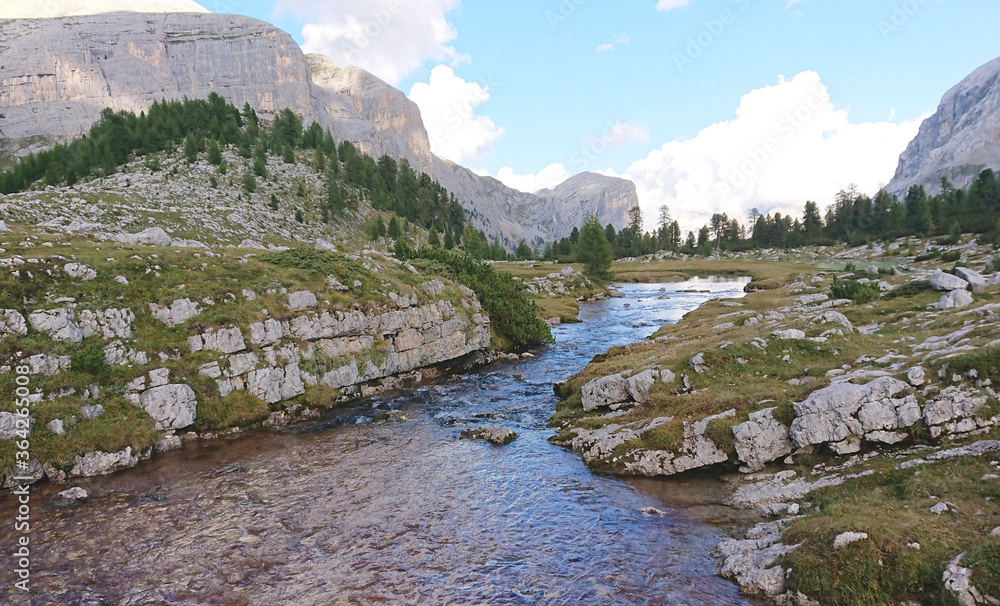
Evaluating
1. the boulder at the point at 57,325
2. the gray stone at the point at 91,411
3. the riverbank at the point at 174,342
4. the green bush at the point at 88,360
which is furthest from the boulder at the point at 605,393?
the boulder at the point at 57,325

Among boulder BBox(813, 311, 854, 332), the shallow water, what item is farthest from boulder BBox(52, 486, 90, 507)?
boulder BBox(813, 311, 854, 332)

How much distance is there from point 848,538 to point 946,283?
34.1m

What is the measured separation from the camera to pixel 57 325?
21.5 m

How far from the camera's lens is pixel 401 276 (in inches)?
1547

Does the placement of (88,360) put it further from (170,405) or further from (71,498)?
(71,498)

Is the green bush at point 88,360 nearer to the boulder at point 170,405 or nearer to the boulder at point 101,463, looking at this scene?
the boulder at point 170,405

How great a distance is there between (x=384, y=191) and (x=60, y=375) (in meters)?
118

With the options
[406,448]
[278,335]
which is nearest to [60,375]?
[278,335]

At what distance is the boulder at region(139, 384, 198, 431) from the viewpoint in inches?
853

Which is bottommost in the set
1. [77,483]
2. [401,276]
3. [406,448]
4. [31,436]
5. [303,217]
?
[406,448]

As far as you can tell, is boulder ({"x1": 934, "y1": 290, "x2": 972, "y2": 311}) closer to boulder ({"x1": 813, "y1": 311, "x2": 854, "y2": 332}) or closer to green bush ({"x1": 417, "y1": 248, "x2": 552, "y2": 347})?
boulder ({"x1": 813, "y1": 311, "x2": 854, "y2": 332})

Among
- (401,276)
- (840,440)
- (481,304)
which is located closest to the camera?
(840,440)

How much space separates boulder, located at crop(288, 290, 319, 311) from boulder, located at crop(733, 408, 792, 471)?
25460mm

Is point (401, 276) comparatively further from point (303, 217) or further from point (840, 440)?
point (303, 217)
